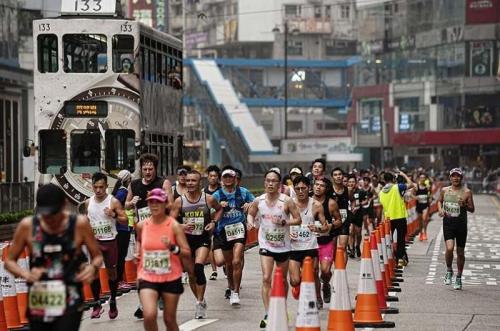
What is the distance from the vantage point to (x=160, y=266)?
1147 cm

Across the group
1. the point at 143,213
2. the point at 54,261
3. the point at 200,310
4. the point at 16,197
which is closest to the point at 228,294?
the point at 200,310

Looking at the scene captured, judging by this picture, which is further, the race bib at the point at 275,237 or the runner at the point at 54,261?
the race bib at the point at 275,237

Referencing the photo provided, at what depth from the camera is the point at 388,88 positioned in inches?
4149

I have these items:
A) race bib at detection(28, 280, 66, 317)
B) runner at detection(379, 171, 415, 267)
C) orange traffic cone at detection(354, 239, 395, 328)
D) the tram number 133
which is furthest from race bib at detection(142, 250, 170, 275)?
the tram number 133

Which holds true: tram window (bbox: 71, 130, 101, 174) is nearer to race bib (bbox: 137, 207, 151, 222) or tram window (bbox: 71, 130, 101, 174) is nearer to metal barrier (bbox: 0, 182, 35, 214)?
metal barrier (bbox: 0, 182, 35, 214)

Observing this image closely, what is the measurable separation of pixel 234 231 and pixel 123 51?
8.09 meters

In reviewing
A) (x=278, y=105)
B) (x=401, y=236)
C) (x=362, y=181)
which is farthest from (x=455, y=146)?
(x=401, y=236)

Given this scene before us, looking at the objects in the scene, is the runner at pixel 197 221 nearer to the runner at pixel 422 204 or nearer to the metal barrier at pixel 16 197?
the metal barrier at pixel 16 197

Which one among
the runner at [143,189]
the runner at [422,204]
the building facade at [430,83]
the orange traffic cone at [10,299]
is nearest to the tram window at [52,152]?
the runner at [143,189]

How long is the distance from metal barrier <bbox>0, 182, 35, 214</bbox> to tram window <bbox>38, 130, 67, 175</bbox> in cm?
604

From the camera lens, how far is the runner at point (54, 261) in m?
9.32

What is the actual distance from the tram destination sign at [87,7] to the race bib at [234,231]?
926 centimetres

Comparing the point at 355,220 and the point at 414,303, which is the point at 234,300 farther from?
the point at 355,220

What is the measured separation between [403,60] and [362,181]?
74.0 m
